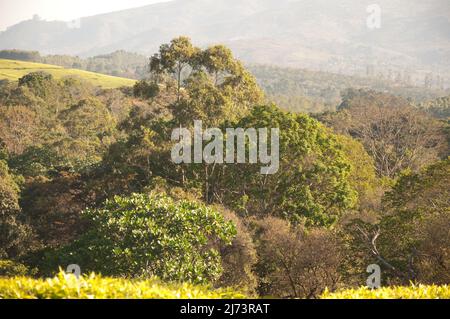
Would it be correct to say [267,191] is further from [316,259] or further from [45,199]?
[45,199]

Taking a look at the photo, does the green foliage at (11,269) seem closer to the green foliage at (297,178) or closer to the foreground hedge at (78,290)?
the green foliage at (297,178)

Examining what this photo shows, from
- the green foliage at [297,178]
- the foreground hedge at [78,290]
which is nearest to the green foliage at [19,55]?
the green foliage at [297,178]

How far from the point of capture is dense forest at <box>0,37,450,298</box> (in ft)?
43.7

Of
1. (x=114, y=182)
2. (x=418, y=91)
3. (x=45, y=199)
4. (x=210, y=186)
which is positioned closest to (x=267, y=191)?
(x=210, y=186)

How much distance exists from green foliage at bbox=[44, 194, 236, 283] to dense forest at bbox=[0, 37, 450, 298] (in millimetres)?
37

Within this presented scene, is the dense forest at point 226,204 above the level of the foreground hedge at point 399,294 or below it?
below

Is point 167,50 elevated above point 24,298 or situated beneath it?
elevated above

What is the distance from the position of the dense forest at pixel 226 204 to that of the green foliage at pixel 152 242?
4cm

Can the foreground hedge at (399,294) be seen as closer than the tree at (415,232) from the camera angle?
Yes

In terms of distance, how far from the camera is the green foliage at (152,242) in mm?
12398

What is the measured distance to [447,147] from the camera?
3691 centimetres

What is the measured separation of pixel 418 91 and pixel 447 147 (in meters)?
86.5

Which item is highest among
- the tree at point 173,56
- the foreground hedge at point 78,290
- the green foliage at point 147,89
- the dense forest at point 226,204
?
the tree at point 173,56

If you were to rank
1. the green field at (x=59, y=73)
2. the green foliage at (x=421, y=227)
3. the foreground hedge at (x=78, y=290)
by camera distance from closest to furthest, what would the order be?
the foreground hedge at (x=78, y=290) < the green foliage at (x=421, y=227) < the green field at (x=59, y=73)
